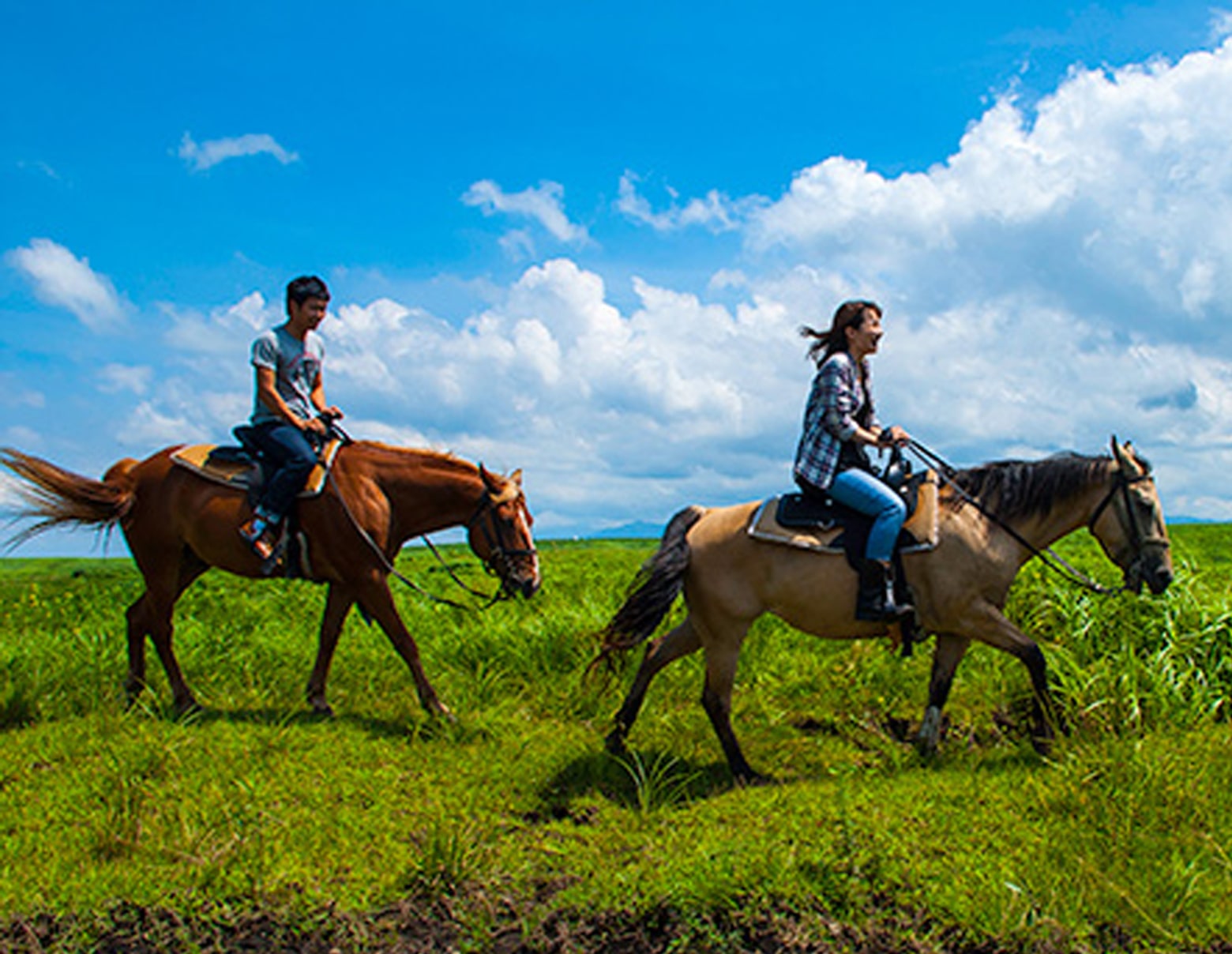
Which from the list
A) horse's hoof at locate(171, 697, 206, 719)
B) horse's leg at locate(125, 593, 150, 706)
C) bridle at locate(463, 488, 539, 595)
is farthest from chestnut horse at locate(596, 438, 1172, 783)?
horse's leg at locate(125, 593, 150, 706)

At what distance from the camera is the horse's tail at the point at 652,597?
21.2 feet

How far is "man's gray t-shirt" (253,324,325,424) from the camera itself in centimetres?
758

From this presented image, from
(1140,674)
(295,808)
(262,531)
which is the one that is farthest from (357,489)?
(1140,674)

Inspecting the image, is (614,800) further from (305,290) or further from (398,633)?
(305,290)

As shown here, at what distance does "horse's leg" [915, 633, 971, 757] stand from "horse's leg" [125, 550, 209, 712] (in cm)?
553

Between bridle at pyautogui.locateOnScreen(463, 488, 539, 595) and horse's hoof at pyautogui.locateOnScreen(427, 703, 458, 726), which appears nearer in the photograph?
horse's hoof at pyautogui.locateOnScreen(427, 703, 458, 726)

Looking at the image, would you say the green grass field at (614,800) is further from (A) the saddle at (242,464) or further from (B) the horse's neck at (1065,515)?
(A) the saddle at (242,464)

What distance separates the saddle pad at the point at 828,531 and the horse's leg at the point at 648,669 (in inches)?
33.3

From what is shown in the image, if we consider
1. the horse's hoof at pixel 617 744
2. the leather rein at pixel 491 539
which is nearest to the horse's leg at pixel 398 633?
the leather rein at pixel 491 539

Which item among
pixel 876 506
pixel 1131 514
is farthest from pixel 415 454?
pixel 1131 514

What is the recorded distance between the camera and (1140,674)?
23.6 ft

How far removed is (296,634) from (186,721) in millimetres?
2921

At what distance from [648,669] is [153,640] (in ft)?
13.6

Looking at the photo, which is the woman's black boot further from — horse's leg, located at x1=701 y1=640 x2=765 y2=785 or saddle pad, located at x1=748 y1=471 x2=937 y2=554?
horse's leg, located at x1=701 y1=640 x2=765 y2=785
